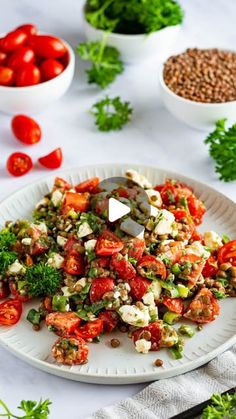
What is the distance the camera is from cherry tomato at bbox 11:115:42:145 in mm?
5605

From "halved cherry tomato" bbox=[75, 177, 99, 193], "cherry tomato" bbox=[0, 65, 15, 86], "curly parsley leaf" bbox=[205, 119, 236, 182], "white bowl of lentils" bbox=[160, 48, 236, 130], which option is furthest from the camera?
"cherry tomato" bbox=[0, 65, 15, 86]

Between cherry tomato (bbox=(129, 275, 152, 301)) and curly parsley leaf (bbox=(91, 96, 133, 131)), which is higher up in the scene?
cherry tomato (bbox=(129, 275, 152, 301))

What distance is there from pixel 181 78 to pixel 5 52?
1397mm

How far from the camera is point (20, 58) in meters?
5.82

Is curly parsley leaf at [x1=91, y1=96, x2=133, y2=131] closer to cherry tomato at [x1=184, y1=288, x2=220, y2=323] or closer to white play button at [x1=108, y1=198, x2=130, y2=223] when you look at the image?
white play button at [x1=108, y1=198, x2=130, y2=223]

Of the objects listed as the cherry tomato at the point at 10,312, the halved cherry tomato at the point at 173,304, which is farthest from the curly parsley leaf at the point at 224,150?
the cherry tomato at the point at 10,312

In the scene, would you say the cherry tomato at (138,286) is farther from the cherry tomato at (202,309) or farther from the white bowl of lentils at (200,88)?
the white bowl of lentils at (200,88)

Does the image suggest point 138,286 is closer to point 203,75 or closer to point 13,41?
point 203,75

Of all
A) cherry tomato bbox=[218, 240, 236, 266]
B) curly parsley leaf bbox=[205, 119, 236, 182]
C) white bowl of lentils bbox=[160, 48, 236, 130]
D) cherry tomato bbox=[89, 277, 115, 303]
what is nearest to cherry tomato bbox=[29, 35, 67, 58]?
white bowl of lentils bbox=[160, 48, 236, 130]

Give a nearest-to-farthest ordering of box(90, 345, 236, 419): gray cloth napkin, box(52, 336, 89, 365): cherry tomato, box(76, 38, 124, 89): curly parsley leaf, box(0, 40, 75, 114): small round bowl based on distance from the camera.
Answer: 1. box(90, 345, 236, 419): gray cloth napkin
2. box(52, 336, 89, 365): cherry tomato
3. box(0, 40, 75, 114): small round bowl
4. box(76, 38, 124, 89): curly parsley leaf

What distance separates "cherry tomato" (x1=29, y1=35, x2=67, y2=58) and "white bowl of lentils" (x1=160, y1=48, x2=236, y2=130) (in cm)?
82

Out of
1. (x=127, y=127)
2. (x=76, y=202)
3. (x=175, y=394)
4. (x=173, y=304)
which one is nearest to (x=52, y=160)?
(x=127, y=127)

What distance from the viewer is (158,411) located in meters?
3.87

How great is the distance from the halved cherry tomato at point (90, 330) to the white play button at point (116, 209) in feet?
2.13
